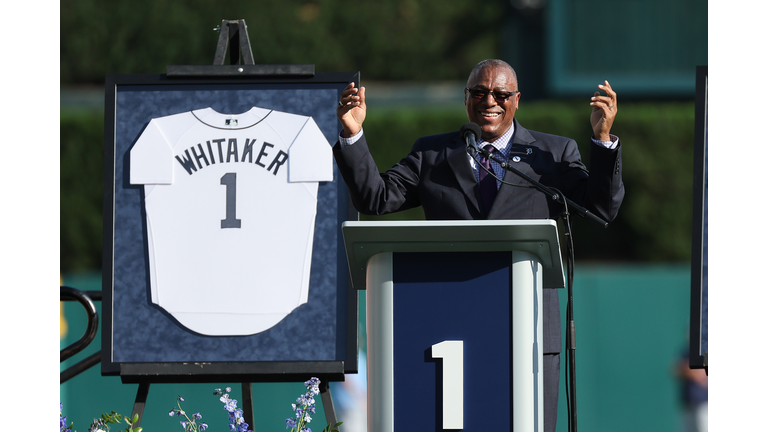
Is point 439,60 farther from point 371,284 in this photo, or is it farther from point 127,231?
point 371,284

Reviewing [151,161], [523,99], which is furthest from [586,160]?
[151,161]

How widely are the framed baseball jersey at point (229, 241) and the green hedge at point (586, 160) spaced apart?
5.03 m

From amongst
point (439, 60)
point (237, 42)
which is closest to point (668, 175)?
point (439, 60)

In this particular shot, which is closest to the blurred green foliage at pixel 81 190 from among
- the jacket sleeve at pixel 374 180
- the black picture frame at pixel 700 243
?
the jacket sleeve at pixel 374 180

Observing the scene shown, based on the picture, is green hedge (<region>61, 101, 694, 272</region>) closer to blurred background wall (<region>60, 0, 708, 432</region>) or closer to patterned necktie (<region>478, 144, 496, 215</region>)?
blurred background wall (<region>60, 0, 708, 432</region>)

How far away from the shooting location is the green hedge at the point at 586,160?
8.56m

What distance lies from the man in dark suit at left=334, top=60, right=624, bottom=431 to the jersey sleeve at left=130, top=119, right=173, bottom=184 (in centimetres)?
95

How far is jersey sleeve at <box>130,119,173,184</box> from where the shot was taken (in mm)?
3531

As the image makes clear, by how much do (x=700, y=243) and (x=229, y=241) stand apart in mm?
1686

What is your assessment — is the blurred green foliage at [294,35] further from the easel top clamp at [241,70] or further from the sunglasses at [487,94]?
the sunglasses at [487,94]

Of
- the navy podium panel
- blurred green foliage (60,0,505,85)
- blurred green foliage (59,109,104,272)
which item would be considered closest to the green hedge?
blurred green foliage (59,109,104,272)

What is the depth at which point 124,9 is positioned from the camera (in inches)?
489

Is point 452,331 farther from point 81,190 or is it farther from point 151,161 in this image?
point 81,190

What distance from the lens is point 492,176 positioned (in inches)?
116
